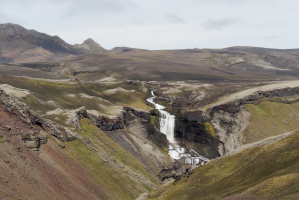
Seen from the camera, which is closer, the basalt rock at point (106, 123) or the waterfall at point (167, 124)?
the basalt rock at point (106, 123)

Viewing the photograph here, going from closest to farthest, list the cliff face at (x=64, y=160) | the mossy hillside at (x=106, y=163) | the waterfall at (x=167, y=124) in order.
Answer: the cliff face at (x=64, y=160) → the mossy hillside at (x=106, y=163) → the waterfall at (x=167, y=124)

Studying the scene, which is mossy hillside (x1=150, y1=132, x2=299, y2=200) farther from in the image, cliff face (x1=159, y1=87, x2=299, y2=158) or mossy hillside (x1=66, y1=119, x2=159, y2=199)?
cliff face (x1=159, y1=87, x2=299, y2=158)

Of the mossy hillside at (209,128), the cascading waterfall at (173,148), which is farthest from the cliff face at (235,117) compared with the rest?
the cascading waterfall at (173,148)

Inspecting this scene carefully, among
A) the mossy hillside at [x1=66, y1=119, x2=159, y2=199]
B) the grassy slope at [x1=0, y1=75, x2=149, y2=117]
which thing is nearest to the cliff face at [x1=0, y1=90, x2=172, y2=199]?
the mossy hillside at [x1=66, y1=119, x2=159, y2=199]

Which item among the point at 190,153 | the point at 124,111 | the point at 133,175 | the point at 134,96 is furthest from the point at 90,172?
the point at 134,96

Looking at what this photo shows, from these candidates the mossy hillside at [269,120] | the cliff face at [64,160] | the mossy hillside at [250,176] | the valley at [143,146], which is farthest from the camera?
the mossy hillside at [269,120]

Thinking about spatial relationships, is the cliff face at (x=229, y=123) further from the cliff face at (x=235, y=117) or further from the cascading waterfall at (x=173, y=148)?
the cascading waterfall at (x=173, y=148)

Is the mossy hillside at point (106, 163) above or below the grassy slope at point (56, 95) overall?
below
